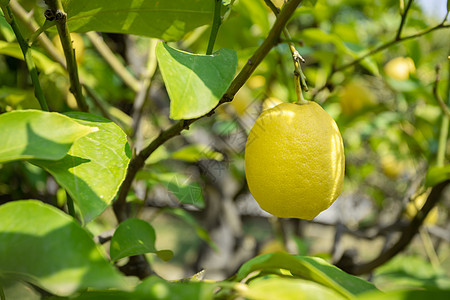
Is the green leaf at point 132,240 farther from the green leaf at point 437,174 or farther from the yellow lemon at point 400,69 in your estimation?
the yellow lemon at point 400,69

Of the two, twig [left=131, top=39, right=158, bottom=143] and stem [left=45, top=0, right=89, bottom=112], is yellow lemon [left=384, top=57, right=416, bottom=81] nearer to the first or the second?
twig [left=131, top=39, right=158, bottom=143]

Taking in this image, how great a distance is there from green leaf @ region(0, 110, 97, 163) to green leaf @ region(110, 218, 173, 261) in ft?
0.60

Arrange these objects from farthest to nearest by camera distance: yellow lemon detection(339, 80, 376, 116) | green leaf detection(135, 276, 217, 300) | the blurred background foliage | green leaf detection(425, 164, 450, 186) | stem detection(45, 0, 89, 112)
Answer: yellow lemon detection(339, 80, 376, 116)
the blurred background foliage
green leaf detection(425, 164, 450, 186)
stem detection(45, 0, 89, 112)
green leaf detection(135, 276, 217, 300)

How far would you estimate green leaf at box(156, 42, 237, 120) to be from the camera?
14.2 inches

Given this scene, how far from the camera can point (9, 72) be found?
1.18 meters

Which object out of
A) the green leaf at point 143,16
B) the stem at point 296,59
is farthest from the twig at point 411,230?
the green leaf at point 143,16

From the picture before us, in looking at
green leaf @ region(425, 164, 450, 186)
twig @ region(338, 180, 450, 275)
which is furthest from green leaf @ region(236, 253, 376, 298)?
twig @ region(338, 180, 450, 275)

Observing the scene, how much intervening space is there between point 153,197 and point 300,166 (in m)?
1.08

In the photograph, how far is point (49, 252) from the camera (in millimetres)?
304

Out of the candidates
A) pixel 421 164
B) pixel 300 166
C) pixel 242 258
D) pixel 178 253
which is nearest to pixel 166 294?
pixel 300 166

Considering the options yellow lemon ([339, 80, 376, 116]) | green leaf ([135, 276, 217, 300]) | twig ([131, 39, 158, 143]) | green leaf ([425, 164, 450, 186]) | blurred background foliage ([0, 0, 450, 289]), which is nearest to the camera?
green leaf ([135, 276, 217, 300])

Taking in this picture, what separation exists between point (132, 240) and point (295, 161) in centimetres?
24

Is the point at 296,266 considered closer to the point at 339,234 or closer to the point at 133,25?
the point at 133,25

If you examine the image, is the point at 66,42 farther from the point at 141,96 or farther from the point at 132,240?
the point at 141,96
